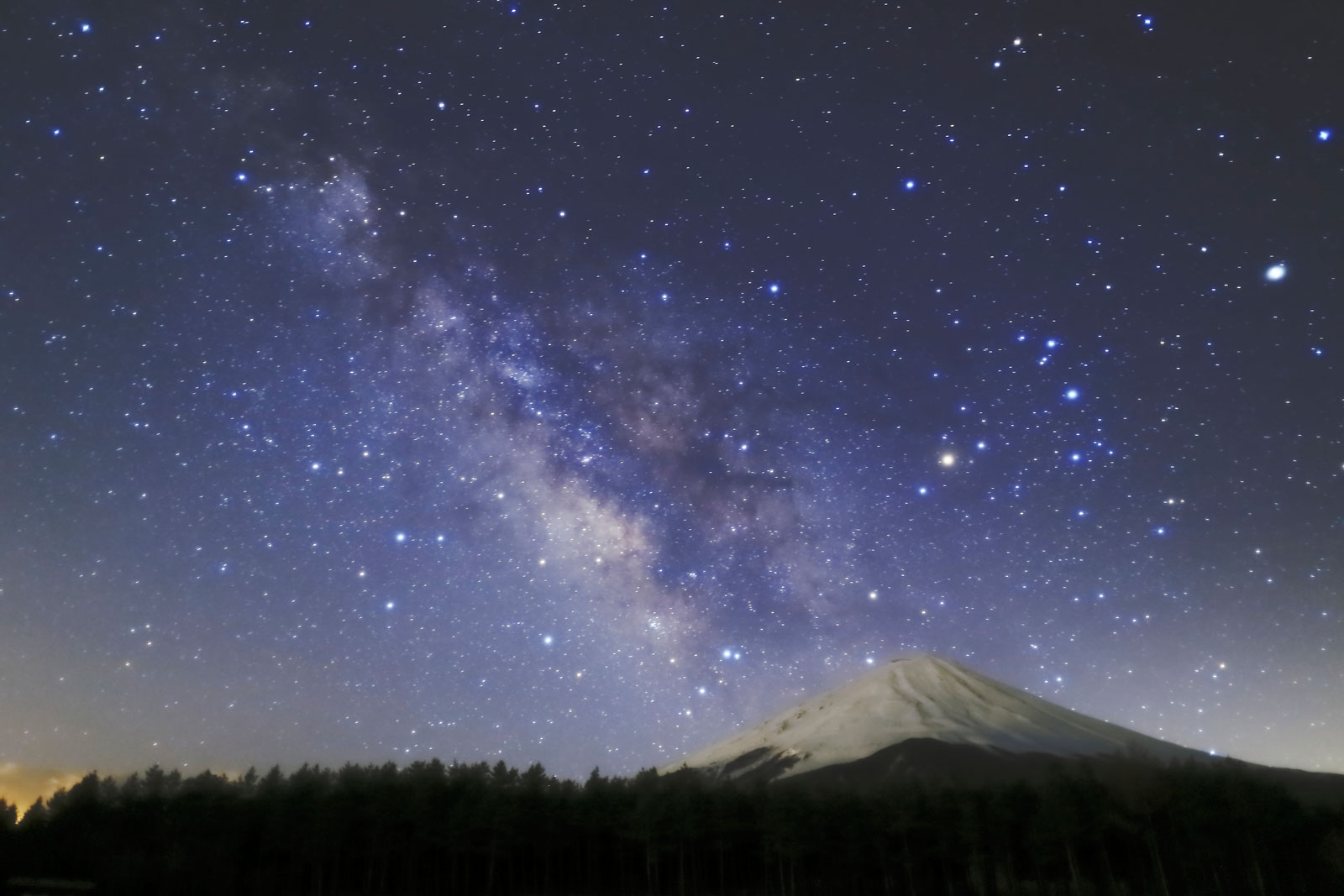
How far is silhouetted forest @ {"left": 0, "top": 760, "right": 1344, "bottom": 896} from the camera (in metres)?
63.2

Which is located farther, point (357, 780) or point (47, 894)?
point (357, 780)

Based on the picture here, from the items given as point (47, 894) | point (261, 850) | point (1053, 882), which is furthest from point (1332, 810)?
point (47, 894)

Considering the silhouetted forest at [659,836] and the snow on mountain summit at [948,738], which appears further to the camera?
the snow on mountain summit at [948,738]

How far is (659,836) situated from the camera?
69875mm

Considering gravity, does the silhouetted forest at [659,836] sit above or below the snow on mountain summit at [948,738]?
below

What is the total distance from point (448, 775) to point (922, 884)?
150 ft

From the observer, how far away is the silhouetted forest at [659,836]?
63.2m

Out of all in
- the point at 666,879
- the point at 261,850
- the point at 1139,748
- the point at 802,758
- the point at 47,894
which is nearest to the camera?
the point at 47,894

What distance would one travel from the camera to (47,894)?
5472 centimetres

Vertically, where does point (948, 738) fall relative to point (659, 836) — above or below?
above

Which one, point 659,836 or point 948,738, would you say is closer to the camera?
point 659,836

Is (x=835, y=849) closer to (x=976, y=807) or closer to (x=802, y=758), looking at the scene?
(x=976, y=807)

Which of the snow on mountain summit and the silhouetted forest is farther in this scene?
the snow on mountain summit

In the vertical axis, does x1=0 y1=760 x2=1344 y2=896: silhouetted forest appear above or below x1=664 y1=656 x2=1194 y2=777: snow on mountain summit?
below
